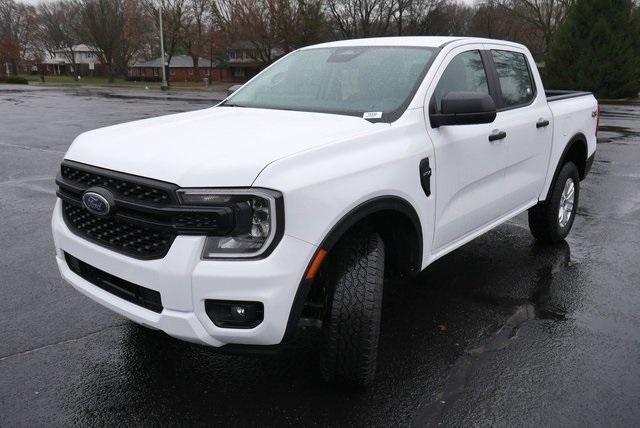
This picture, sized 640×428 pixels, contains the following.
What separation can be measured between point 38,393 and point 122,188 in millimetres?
1280

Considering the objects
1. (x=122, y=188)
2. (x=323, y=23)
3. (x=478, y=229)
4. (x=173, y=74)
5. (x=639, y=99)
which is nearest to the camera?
(x=122, y=188)

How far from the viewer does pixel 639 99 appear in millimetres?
30672

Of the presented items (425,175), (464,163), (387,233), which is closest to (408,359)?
(387,233)

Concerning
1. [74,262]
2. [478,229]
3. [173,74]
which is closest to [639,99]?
[478,229]

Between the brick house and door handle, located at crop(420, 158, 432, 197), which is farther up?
the brick house

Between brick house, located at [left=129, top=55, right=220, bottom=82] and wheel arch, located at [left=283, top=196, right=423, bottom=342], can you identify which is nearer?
wheel arch, located at [left=283, top=196, right=423, bottom=342]

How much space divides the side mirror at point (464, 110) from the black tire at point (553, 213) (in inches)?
85.9

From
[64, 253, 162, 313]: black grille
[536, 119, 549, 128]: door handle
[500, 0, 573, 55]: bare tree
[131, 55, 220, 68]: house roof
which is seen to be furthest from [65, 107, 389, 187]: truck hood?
[131, 55, 220, 68]: house roof

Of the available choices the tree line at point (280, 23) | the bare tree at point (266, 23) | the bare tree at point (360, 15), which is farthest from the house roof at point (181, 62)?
the bare tree at point (360, 15)

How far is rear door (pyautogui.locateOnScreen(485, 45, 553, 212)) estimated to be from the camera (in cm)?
442

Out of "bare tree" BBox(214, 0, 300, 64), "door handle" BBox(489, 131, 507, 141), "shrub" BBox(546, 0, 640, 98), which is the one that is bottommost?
"door handle" BBox(489, 131, 507, 141)

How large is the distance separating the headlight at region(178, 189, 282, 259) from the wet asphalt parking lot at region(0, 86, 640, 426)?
0.55m

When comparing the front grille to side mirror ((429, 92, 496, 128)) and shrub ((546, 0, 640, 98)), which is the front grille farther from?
shrub ((546, 0, 640, 98))

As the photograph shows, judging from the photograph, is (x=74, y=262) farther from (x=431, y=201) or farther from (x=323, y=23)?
(x=323, y=23)
